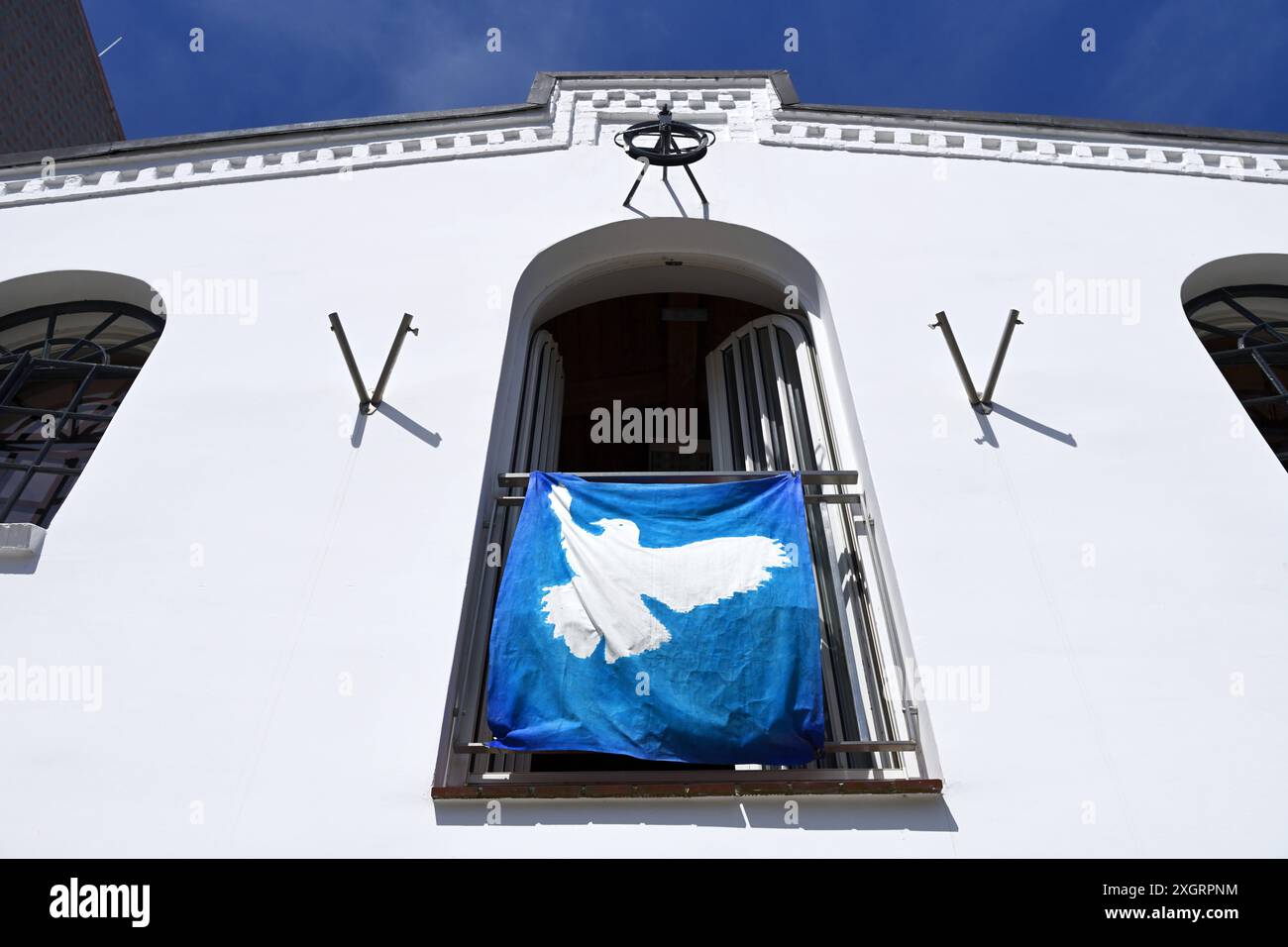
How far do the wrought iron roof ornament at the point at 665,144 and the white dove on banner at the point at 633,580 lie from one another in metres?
3.02

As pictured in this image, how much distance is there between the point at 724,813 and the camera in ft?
12.9

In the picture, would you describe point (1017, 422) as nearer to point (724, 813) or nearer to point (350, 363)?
point (724, 813)

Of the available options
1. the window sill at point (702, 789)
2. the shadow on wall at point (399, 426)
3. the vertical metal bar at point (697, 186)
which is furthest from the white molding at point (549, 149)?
the window sill at point (702, 789)

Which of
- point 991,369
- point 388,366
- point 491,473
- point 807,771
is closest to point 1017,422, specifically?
point 991,369

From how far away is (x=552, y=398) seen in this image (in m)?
7.23

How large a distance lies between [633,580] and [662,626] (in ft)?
1.03

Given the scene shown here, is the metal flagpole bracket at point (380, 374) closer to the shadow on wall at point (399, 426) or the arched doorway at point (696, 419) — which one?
the shadow on wall at point (399, 426)

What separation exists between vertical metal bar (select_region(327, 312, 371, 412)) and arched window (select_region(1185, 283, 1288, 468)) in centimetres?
566

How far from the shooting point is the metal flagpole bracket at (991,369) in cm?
539

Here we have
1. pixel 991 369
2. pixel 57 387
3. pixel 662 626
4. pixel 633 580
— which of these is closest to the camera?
pixel 662 626

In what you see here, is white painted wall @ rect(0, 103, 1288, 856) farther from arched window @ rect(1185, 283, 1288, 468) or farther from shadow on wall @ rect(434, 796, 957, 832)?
arched window @ rect(1185, 283, 1288, 468)

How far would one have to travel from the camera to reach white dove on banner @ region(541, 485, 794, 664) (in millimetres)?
4582
